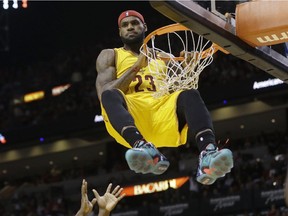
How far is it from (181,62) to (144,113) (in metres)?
0.59

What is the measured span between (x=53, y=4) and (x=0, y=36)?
4411 mm

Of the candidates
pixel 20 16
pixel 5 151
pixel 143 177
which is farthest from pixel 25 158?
pixel 143 177

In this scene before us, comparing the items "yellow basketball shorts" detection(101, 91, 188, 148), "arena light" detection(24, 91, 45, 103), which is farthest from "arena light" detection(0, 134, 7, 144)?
"yellow basketball shorts" detection(101, 91, 188, 148)

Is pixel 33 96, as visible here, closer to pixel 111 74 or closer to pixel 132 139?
pixel 111 74

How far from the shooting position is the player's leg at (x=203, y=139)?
5.55 metres

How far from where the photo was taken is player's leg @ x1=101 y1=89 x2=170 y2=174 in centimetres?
557

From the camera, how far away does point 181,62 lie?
21.6 ft

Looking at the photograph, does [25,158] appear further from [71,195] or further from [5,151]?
[71,195]

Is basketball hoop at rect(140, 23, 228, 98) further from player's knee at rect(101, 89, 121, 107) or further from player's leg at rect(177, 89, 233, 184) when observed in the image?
player's knee at rect(101, 89, 121, 107)

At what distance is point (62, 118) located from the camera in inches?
985

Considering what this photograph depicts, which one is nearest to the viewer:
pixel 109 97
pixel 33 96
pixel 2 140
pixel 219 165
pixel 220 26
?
pixel 219 165

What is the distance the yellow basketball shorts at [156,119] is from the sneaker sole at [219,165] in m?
0.79

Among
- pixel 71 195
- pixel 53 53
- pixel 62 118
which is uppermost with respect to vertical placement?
pixel 53 53

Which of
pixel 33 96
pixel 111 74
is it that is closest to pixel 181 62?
pixel 111 74
